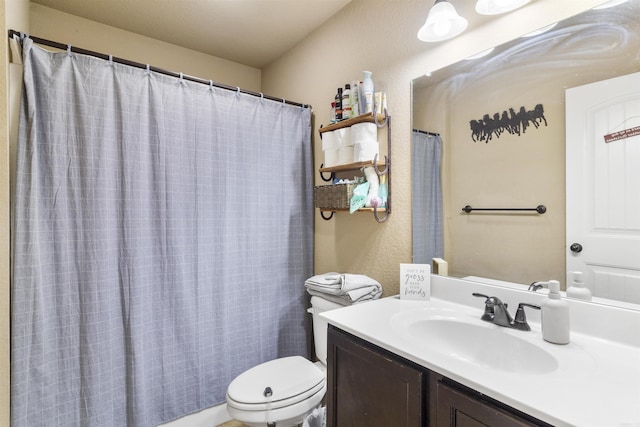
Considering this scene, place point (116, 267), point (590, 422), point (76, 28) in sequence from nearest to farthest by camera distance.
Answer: point (590, 422) < point (116, 267) < point (76, 28)

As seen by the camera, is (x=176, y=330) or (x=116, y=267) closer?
(x=116, y=267)

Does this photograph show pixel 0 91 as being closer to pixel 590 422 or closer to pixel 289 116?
pixel 289 116

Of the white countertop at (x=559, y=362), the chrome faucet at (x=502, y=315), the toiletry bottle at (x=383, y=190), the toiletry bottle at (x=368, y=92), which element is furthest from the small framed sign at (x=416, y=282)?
the toiletry bottle at (x=368, y=92)

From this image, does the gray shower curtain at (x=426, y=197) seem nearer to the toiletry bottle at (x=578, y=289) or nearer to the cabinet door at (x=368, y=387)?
the toiletry bottle at (x=578, y=289)

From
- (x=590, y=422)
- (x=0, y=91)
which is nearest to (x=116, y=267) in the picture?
(x=0, y=91)

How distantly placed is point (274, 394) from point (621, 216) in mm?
1444

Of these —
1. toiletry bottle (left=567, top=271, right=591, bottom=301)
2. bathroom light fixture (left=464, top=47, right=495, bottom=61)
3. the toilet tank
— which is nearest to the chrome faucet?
toiletry bottle (left=567, top=271, right=591, bottom=301)

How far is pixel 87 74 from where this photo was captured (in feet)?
4.79

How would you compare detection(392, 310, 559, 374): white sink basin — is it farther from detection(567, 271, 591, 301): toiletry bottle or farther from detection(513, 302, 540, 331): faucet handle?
detection(567, 271, 591, 301): toiletry bottle

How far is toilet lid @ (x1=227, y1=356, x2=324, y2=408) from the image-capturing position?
1.38 m

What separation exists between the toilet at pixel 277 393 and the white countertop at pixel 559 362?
19.4 inches

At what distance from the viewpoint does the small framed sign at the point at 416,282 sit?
4.60ft

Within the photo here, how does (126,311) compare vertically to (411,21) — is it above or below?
below

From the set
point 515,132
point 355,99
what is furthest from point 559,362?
point 355,99
